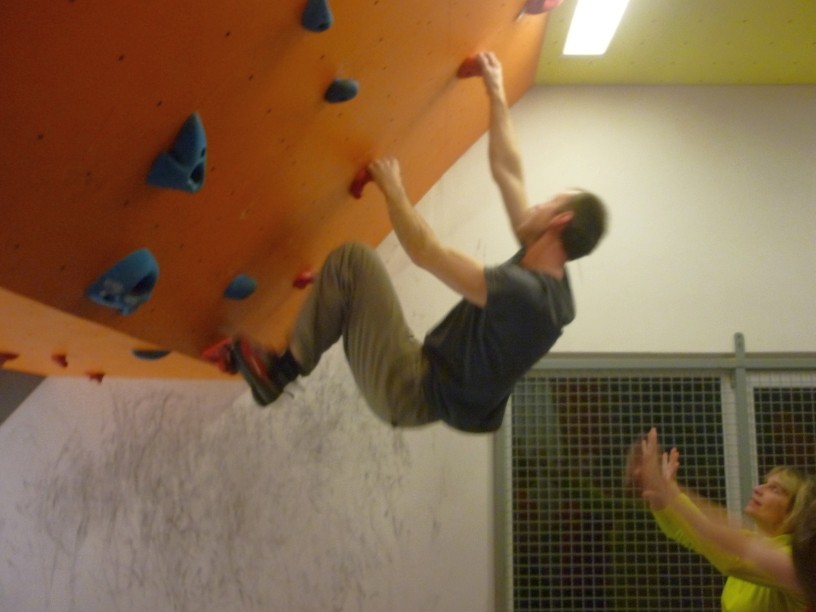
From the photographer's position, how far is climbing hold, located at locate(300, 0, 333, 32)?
1313 millimetres

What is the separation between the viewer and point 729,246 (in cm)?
302

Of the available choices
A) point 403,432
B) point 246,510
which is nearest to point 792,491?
point 403,432

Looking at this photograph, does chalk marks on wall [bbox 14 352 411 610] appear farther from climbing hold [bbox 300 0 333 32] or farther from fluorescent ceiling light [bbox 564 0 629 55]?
climbing hold [bbox 300 0 333 32]

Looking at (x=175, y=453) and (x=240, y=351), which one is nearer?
(x=240, y=351)

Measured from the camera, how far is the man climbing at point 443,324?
1.63 m

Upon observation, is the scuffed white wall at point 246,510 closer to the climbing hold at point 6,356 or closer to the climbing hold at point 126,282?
the climbing hold at point 6,356

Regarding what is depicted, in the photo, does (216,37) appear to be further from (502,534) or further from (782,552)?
(502,534)

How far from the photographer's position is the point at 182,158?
130 centimetres

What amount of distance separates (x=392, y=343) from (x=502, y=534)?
135cm

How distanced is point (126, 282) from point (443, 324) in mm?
693

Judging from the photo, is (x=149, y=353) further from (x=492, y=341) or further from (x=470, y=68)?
(x=470, y=68)

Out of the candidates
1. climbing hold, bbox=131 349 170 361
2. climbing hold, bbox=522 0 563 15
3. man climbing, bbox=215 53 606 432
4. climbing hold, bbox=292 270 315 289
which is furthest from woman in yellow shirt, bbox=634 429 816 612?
climbing hold, bbox=131 349 170 361

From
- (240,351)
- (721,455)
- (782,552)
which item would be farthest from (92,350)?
A: (721,455)

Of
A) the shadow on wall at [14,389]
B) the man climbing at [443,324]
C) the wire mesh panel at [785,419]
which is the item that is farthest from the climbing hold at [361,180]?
the wire mesh panel at [785,419]
